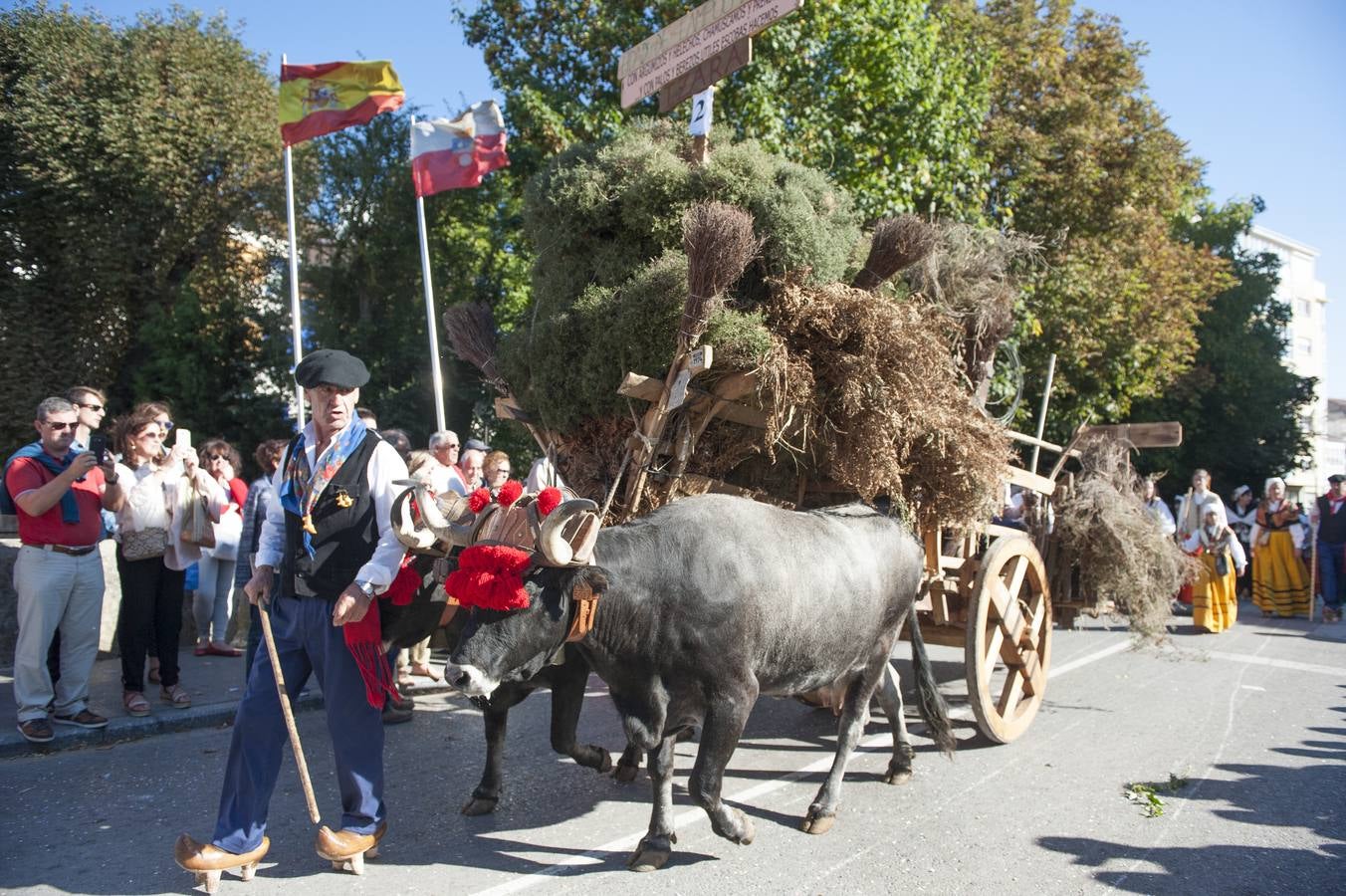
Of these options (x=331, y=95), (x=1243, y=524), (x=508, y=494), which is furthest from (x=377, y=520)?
(x=1243, y=524)

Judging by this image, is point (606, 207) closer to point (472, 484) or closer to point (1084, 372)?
point (472, 484)

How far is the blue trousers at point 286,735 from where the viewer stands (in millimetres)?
3809

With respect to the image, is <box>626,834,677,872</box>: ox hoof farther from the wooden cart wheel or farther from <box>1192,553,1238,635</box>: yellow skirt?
<box>1192,553,1238,635</box>: yellow skirt

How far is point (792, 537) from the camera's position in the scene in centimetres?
468

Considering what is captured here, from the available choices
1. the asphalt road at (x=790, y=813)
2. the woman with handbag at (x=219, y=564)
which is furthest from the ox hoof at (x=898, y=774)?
the woman with handbag at (x=219, y=564)

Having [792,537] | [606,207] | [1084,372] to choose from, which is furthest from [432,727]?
[1084,372]

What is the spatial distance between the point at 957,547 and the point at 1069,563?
1.47 m

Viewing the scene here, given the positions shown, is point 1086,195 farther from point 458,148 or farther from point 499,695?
point 499,695

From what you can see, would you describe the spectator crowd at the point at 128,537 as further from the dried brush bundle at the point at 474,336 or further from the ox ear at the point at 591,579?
the ox ear at the point at 591,579

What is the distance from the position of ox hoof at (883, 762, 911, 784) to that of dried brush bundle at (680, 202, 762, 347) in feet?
8.87

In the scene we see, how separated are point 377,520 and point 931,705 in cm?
342

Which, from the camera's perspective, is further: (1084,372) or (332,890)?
(1084,372)

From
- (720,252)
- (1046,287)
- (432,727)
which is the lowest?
(432,727)

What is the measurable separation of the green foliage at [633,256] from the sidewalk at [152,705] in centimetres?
313
